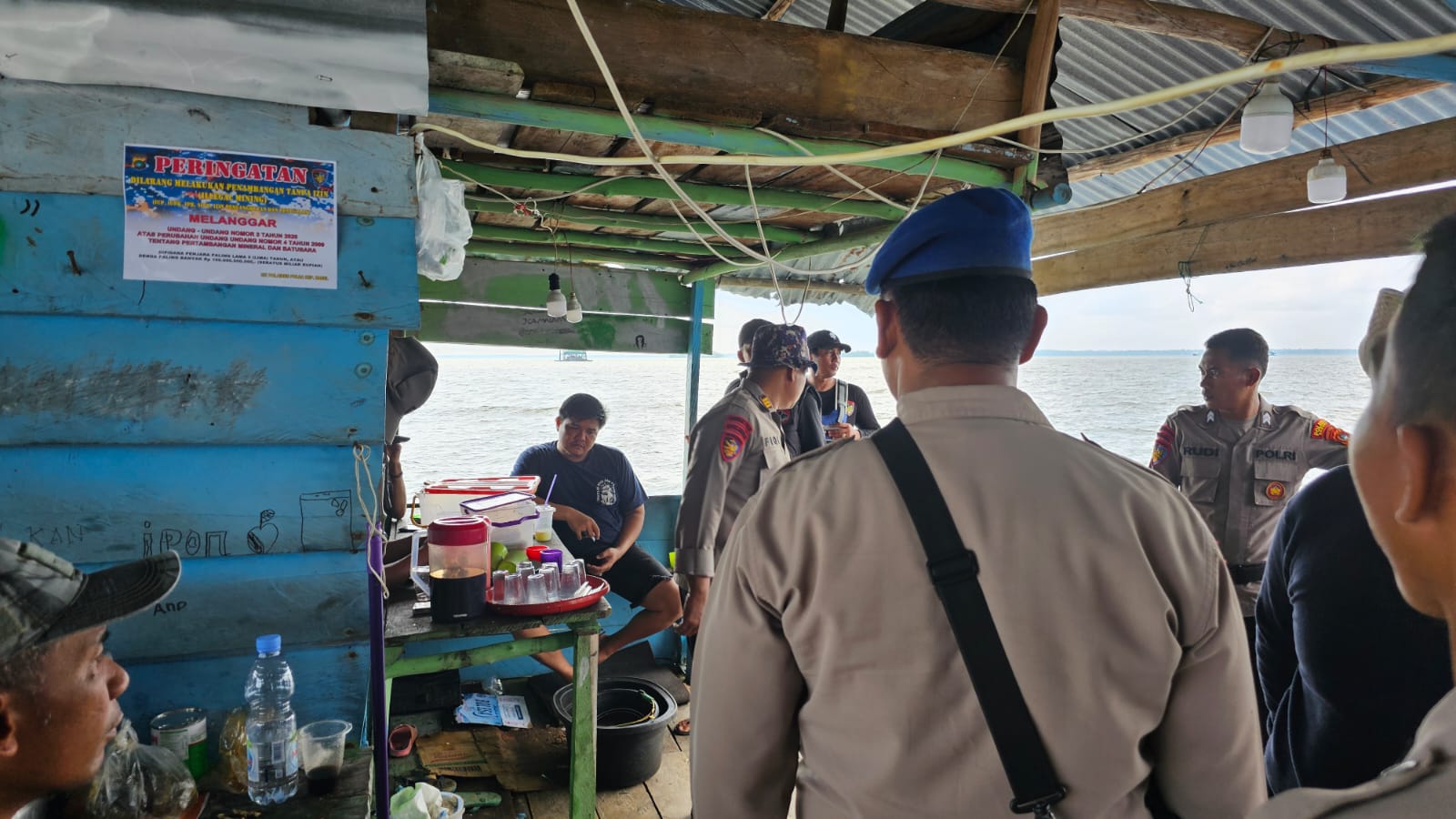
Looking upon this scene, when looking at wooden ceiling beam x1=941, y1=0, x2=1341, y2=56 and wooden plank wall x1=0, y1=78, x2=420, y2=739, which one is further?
wooden ceiling beam x1=941, y1=0, x2=1341, y2=56

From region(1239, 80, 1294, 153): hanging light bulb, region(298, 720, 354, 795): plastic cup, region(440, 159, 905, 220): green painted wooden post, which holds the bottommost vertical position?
region(298, 720, 354, 795): plastic cup

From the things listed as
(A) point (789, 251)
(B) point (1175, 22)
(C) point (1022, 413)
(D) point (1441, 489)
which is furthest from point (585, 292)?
(D) point (1441, 489)

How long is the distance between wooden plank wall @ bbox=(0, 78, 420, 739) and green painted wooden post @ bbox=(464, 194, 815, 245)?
2189 millimetres

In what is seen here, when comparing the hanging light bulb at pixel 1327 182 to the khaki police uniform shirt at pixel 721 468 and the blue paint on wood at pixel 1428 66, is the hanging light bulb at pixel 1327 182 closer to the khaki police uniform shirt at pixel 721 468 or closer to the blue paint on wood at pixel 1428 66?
the blue paint on wood at pixel 1428 66

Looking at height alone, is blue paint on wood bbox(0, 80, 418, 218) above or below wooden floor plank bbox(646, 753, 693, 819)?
above

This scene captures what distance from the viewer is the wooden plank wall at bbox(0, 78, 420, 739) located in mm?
1869

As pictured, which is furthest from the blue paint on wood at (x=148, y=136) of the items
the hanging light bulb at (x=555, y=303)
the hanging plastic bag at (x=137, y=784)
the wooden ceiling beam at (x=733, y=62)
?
the hanging light bulb at (x=555, y=303)

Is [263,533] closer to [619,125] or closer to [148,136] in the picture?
[148,136]

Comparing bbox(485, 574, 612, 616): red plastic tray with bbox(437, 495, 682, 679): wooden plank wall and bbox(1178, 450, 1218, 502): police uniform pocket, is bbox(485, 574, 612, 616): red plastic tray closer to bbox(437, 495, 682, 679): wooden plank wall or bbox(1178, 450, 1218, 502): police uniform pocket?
bbox(437, 495, 682, 679): wooden plank wall

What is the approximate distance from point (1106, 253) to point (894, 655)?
4646 millimetres

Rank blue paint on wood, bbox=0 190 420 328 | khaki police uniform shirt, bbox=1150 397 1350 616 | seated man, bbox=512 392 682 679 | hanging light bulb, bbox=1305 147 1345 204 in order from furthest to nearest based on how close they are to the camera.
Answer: seated man, bbox=512 392 682 679, khaki police uniform shirt, bbox=1150 397 1350 616, hanging light bulb, bbox=1305 147 1345 204, blue paint on wood, bbox=0 190 420 328

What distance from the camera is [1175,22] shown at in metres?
3.00

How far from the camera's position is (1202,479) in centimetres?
415

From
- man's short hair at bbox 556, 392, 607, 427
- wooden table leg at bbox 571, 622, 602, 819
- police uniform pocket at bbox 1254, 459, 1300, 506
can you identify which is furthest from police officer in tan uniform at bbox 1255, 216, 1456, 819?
man's short hair at bbox 556, 392, 607, 427
